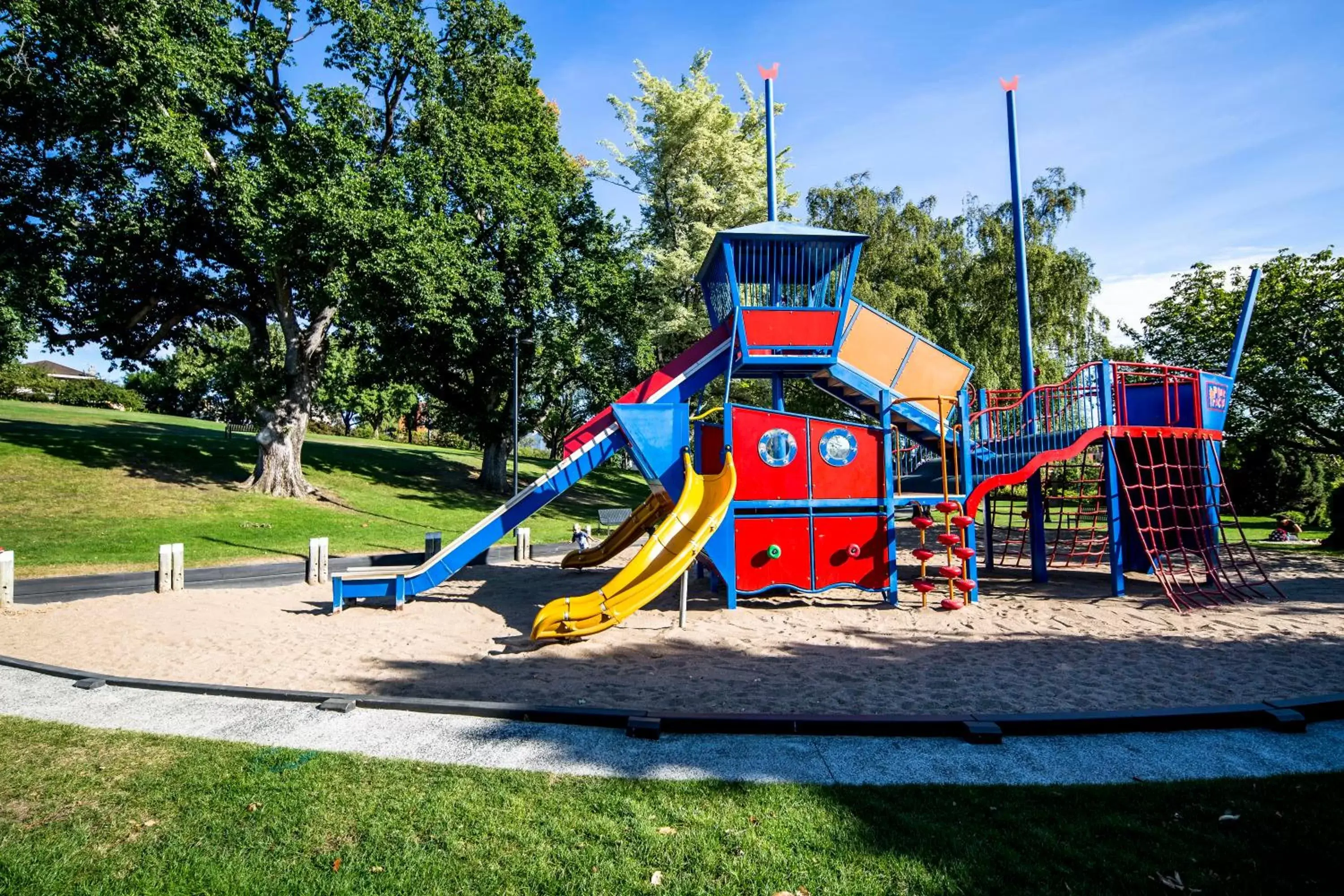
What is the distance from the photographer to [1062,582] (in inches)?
559

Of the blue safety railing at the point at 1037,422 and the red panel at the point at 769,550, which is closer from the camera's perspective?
the red panel at the point at 769,550

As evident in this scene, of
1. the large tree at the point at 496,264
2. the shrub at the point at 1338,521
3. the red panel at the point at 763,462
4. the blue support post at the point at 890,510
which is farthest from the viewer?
the large tree at the point at 496,264

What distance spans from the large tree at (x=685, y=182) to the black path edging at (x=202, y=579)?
1584cm

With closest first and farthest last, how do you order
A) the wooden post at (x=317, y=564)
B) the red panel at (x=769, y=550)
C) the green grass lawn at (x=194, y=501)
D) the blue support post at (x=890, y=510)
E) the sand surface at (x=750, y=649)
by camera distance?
the sand surface at (x=750, y=649)
the red panel at (x=769, y=550)
the blue support post at (x=890, y=510)
the wooden post at (x=317, y=564)
the green grass lawn at (x=194, y=501)

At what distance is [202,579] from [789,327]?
1222cm

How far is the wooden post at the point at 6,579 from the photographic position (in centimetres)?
1118

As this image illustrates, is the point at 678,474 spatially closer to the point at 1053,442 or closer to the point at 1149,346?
the point at 1053,442

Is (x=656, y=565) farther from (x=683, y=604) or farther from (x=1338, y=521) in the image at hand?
(x=1338, y=521)

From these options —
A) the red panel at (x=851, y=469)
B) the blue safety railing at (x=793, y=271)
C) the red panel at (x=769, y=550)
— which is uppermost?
the blue safety railing at (x=793, y=271)

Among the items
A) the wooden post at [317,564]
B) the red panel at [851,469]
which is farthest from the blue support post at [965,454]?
the wooden post at [317,564]

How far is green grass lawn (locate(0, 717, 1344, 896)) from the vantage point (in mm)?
3586

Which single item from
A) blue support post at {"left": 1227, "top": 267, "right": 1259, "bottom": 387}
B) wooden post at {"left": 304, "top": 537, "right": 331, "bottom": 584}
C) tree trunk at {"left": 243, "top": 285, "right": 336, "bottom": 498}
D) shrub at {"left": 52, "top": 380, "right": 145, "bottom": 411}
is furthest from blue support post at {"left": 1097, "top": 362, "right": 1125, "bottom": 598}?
shrub at {"left": 52, "top": 380, "right": 145, "bottom": 411}

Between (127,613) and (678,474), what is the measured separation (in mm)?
8858

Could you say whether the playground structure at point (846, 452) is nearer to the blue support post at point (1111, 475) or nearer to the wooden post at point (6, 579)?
the blue support post at point (1111, 475)
